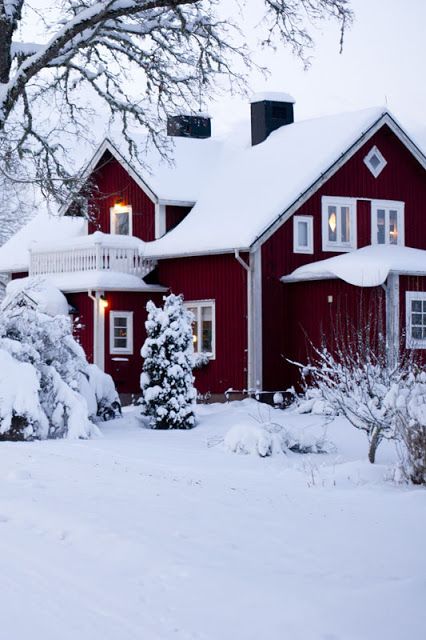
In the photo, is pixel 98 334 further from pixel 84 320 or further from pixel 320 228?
pixel 320 228

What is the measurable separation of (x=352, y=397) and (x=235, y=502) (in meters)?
4.52

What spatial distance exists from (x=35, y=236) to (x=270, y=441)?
20134 millimetres

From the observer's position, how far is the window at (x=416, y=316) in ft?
91.5

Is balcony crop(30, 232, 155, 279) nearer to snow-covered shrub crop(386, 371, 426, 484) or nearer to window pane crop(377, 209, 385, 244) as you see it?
window pane crop(377, 209, 385, 244)

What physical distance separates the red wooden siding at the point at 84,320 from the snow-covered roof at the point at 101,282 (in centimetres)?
35

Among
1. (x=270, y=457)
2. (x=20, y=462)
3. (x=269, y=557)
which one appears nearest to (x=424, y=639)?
(x=269, y=557)

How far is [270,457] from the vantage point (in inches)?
699

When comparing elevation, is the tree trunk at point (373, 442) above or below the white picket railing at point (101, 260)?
below

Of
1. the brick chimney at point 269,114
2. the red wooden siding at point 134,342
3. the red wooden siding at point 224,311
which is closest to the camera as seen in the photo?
the red wooden siding at point 224,311

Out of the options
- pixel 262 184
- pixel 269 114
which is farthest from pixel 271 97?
pixel 262 184

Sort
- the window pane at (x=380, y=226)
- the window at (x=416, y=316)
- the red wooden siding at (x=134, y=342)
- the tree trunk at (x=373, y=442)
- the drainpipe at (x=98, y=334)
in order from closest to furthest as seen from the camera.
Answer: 1. the tree trunk at (x=373, y=442)
2. the window at (x=416, y=316)
3. the drainpipe at (x=98, y=334)
4. the red wooden siding at (x=134, y=342)
5. the window pane at (x=380, y=226)

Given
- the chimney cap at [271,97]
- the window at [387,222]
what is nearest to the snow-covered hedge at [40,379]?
the window at [387,222]

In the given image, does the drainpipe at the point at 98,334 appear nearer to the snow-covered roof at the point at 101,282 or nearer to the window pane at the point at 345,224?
the snow-covered roof at the point at 101,282

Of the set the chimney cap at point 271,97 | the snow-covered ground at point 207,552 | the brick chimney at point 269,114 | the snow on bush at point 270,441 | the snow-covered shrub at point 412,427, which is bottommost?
the snow-covered ground at point 207,552
